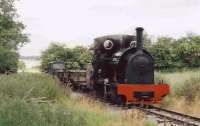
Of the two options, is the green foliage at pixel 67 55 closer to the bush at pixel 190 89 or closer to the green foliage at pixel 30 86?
the bush at pixel 190 89

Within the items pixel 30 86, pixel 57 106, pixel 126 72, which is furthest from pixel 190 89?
pixel 57 106

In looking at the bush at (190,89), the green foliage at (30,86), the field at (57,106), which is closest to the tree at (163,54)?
the field at (57,106)

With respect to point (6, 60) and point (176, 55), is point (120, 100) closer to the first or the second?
point (6, 60)

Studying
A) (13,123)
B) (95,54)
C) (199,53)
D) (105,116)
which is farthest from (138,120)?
(199,53)

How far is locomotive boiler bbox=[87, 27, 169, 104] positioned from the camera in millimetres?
19891

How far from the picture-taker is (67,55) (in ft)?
177

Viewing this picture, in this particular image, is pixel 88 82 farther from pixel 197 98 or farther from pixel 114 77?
pixel 197 98

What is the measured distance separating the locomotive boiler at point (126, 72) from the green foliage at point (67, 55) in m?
28.7

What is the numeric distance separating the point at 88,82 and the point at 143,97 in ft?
15.4

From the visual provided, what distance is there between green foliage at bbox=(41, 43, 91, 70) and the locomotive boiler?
2867 cm

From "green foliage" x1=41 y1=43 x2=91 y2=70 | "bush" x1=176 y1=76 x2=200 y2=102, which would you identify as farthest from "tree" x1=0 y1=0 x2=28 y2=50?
"bush" x1=176 y1=76 x2=200 y2=102

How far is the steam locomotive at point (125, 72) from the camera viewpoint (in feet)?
65.3

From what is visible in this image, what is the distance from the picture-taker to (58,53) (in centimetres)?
5416

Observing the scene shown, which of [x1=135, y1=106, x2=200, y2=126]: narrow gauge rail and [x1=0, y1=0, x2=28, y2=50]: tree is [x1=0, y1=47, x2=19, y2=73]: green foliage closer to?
[x1=0, y1=0, x2=28, y2=50]: tree
